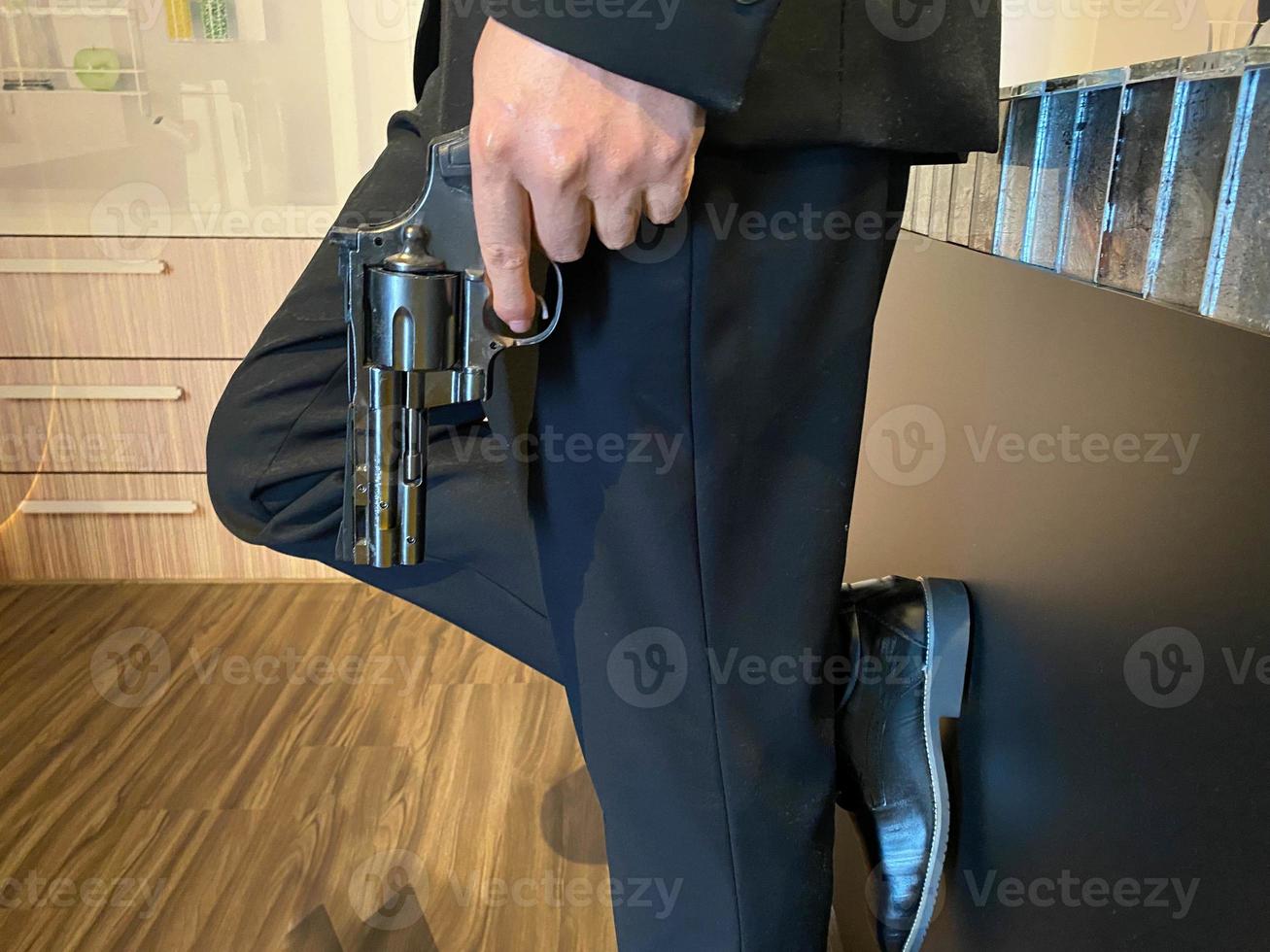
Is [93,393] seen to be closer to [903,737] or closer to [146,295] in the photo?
[146,295]

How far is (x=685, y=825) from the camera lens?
1.91 ft

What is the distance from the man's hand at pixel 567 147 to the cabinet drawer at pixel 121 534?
145 cm

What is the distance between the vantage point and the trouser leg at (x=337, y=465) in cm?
73

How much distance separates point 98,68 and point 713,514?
154cm

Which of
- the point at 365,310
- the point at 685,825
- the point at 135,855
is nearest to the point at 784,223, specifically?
the point at 365,310

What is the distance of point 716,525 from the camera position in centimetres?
54

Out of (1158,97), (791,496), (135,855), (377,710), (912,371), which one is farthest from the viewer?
(377,710)

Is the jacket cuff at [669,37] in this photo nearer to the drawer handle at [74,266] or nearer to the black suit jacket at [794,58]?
the black suit jacket at [794,58]

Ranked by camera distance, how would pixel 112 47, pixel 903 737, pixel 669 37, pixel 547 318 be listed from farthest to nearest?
1. pixel 112 47
2. pixel 903 737
3. pixel 547 318
4. pixel 669 37

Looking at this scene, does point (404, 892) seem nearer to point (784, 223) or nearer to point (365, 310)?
point (365, 310)

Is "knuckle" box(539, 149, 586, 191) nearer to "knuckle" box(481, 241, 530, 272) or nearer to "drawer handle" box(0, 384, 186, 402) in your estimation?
"knuckle" box(481, 241, 530, 272)

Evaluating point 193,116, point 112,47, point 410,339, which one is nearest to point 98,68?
point 112,47

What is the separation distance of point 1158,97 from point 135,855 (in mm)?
1140

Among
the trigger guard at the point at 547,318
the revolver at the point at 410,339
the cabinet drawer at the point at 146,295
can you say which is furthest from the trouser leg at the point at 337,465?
the cabinet drawer at the point at 146,295
